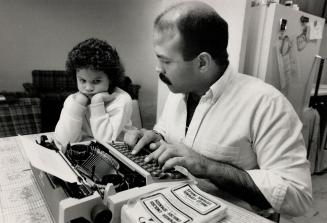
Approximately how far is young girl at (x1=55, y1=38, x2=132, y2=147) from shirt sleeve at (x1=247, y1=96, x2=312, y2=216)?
78cm

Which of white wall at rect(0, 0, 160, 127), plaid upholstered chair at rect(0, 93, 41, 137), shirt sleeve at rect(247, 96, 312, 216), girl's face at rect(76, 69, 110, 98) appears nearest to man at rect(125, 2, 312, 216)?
shirt sleeve at rect(247, 96, 312, 216)

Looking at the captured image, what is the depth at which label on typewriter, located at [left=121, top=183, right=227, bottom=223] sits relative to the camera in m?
0.62

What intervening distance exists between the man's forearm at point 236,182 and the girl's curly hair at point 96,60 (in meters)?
0.87

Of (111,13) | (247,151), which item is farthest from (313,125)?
(111,13)

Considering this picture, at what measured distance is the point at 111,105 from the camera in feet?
5.23

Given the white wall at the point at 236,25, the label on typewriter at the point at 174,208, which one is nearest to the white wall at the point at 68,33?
the white wall at the point at 236,25

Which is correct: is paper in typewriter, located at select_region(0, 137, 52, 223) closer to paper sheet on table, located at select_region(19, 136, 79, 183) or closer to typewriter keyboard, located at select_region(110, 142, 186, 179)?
paper sheet on table, located at select_region(19, 136, 79, 183)

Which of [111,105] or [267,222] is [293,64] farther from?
[267,222]

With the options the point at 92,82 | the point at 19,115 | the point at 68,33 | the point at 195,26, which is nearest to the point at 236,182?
the point at 195,26

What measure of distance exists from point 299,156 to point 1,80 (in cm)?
411

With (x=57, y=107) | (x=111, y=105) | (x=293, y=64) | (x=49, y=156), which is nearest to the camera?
(x=49, y=156)

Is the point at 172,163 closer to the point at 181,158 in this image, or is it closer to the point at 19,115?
the point at 181,158

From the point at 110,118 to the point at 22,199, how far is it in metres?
0.76

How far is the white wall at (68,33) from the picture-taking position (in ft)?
12.9
